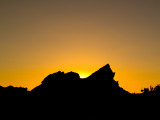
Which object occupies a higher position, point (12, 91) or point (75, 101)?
point (12, 91)

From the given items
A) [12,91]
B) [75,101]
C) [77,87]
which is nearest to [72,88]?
[77,87]

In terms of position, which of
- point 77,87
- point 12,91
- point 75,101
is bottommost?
point 75,101

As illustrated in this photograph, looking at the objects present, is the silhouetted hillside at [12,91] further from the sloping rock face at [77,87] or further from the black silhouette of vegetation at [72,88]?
the sloping rock face at [77,87]

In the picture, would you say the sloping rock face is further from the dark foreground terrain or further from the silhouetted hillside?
the silhouetted hillside

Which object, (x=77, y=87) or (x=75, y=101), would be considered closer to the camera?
(x=75, y=101)

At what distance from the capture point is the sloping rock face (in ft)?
110

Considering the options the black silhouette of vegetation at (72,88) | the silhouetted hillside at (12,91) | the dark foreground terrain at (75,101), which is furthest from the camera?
the black silhouette of vegetation at (72,88)

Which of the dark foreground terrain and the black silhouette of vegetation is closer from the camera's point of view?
the dark foreground terrain

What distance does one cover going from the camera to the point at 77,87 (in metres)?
34.3

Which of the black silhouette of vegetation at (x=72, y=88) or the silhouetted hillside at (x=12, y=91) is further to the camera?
the black silhouette of vegetation at (x=72, y=88)

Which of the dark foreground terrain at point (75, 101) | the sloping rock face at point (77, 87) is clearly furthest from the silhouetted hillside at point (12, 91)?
the sloping rock face at point (77, 87)

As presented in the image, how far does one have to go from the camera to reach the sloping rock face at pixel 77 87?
33.5m

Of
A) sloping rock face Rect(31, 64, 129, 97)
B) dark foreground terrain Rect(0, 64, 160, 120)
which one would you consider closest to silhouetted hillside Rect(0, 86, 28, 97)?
dark foreground terrain Rect(0, 64, 160, 120)

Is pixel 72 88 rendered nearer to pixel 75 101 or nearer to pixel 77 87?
pixel 77 87
